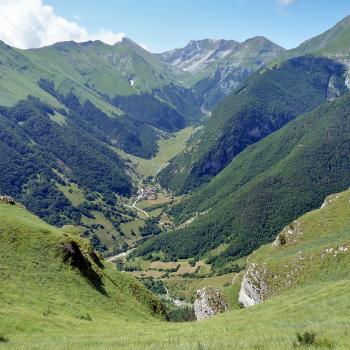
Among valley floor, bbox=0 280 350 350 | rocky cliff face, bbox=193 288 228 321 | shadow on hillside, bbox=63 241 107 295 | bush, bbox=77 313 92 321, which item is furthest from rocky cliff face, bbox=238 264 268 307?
bush, bbox=77 313 92 321

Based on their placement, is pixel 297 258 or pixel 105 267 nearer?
pixel 105 267

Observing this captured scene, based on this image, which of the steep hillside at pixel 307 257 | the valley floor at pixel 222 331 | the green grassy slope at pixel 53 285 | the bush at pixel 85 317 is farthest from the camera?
the steep hillside at pixel 307 257

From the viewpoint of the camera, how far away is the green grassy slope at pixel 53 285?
5316 centimetres

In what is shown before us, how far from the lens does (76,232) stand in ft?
388

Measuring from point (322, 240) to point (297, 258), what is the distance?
625 inches

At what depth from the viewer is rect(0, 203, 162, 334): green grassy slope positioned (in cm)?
5316

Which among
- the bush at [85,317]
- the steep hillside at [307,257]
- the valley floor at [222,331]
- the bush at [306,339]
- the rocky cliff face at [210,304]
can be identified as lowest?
the rocky cliff face at [210,304]

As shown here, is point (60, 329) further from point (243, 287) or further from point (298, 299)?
point (243, 287)

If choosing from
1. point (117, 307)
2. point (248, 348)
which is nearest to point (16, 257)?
point (117, 307)

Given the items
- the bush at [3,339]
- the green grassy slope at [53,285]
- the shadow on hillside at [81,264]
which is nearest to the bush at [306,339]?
the bush at [3,339]

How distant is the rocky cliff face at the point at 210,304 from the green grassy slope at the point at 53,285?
49054 millimetres

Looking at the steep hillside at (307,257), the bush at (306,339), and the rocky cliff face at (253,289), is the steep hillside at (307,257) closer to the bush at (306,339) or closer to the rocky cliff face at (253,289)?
the rocky cliff face at (253,289)

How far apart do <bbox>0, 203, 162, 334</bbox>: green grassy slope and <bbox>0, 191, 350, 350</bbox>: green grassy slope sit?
247mm

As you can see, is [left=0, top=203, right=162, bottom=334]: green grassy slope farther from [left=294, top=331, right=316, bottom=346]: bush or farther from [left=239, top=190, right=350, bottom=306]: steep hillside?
[left=239, top=190, right=350, bottom=306]: steep hillside
